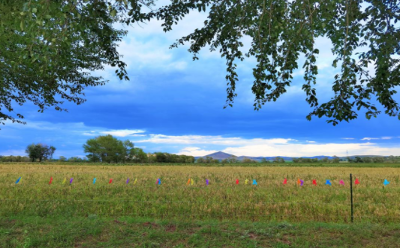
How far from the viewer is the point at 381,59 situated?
499 cm

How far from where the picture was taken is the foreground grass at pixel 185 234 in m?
5.63

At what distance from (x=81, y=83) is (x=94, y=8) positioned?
717 cm

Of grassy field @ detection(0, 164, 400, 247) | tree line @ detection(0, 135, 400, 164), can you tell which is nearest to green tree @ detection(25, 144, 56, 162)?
tree line @ detection(0, 135, 400, 164)

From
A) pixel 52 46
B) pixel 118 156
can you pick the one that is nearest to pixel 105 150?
pixel 118 156

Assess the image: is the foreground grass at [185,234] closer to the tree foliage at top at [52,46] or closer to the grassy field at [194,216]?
the grassy field at [194,216]

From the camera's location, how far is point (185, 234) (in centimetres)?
606

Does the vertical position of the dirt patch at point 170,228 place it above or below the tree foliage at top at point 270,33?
below

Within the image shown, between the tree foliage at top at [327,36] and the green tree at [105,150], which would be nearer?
the tree foliage at top at [327,36]

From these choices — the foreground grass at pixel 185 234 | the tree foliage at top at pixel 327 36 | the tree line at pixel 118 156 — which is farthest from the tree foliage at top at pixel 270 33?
the tree line at pixel 118 156

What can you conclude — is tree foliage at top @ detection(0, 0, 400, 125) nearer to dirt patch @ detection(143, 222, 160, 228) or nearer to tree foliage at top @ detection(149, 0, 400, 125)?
tree foliage at top @ detection(149, 0, 400, 125)

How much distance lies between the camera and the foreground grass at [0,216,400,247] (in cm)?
563

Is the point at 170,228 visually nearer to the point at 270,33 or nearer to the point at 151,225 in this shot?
the point at 151,225

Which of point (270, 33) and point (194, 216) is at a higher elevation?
point (270, 33)

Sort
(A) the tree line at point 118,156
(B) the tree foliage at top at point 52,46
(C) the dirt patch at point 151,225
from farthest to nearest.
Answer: (A) the tree line at point 118,156, (C) the dirt patch at point 151,225, (B) the tree foliage at top at point 52,46
